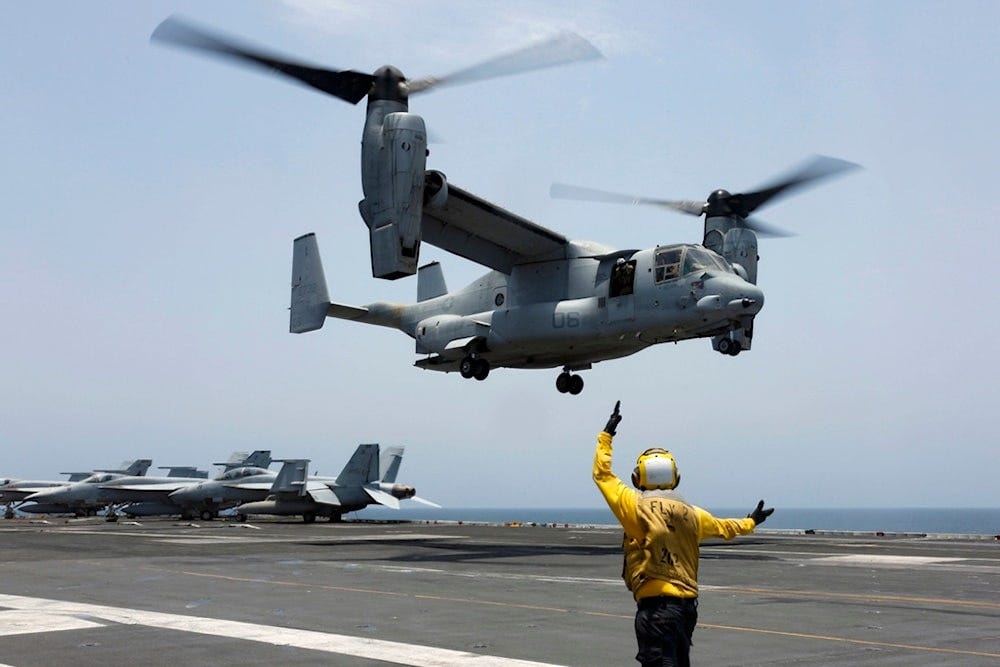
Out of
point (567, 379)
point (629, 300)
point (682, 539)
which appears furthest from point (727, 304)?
point (682, 539)

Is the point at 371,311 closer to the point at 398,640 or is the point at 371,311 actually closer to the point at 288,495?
the point at 288,495

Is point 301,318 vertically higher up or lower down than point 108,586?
higher up

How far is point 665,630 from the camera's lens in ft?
23.0

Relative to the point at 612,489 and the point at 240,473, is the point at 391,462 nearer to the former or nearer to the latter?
the point at 240,473

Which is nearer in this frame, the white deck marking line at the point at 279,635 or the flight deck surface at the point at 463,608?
the white deck marking line at the point at 279,635

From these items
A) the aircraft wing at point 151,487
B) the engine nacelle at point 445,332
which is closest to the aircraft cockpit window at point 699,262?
the engine nacelle at point 445,332

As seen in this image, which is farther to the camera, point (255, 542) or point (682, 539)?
point (255, 542)

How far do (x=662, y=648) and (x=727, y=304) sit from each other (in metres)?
27.6

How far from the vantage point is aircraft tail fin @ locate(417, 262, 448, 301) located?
4584 cm

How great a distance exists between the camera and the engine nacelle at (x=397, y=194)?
31.1 metres

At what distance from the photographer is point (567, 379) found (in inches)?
1683

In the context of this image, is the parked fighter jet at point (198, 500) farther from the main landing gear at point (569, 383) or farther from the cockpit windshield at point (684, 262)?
the cockpit windshield at point (684, 262)

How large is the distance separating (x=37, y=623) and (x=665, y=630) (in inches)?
403

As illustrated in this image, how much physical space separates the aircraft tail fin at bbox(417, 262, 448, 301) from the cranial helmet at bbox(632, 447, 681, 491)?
38.4m
